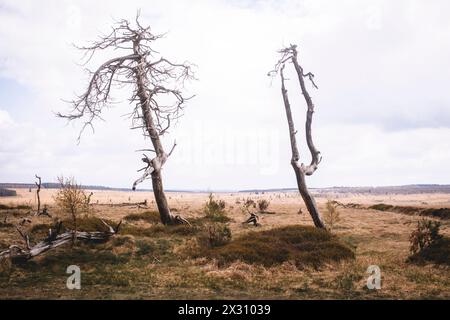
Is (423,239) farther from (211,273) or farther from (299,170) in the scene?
(211,273)

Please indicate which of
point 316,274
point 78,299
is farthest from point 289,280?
point 78,299

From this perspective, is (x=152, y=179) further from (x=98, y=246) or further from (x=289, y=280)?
(x=289, y=280)

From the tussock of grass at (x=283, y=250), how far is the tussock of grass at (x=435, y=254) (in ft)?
6.75

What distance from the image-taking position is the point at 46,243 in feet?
43.6

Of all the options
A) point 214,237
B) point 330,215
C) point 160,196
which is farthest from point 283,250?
point 330,215

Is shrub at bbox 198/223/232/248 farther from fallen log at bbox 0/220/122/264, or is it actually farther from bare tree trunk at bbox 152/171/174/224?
bare tree trunk at bbox 152/171/174/224

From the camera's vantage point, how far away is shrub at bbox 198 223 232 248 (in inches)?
604

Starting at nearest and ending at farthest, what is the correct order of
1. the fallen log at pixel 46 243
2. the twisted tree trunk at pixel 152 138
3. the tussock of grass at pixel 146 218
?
1. the fallen log at pixel 46 243
2. the twisted tree trunk at pixel 152 138
3. the tussock of grass at pixel 146 218

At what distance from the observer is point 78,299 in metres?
8.76

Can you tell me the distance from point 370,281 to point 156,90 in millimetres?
14401

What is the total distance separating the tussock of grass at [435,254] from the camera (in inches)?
493

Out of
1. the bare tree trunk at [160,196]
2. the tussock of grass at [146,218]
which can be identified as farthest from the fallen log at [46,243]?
the tussock of grass at [146,218]

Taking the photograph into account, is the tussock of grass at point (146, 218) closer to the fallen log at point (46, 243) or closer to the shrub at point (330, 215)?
the fallen log at point (46, 243)

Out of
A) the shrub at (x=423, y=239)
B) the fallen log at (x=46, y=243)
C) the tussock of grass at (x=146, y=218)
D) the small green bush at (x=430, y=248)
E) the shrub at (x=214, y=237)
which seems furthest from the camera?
the tussock of grass at (x=146, y=218)
